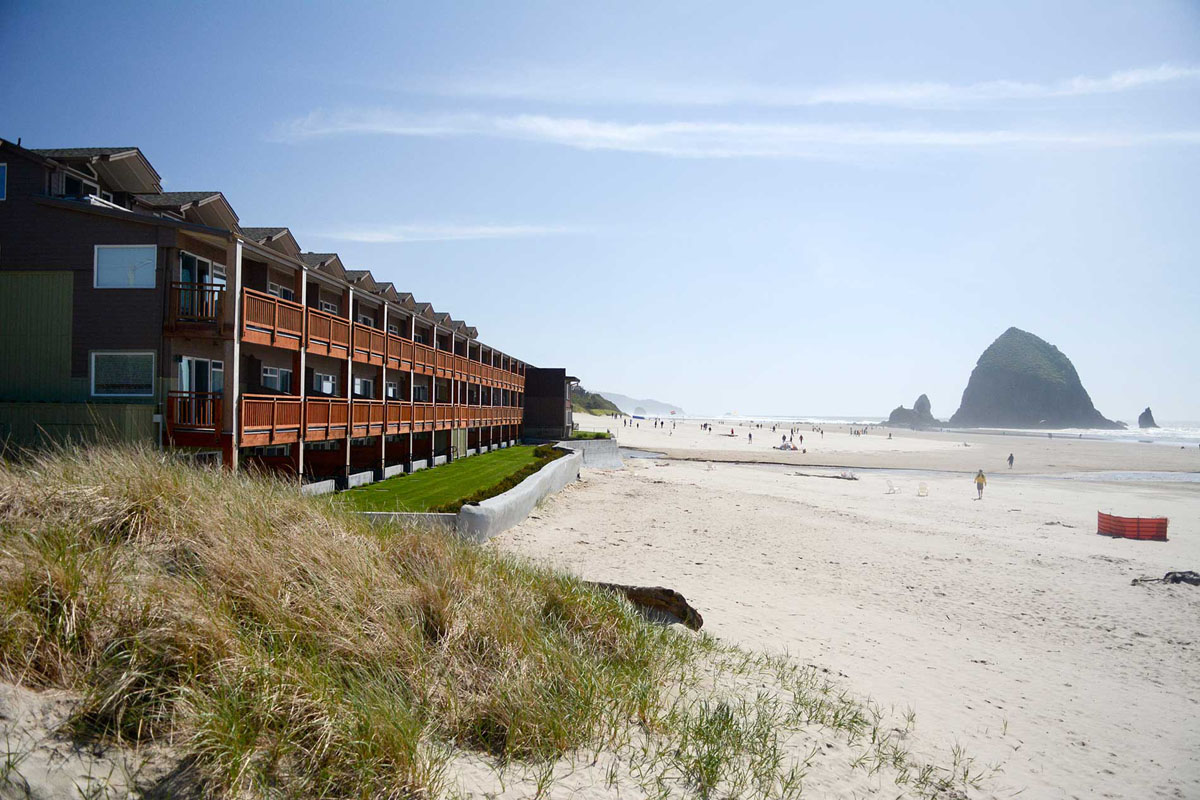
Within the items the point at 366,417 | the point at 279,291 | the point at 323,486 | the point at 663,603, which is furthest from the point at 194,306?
the point at 663,603

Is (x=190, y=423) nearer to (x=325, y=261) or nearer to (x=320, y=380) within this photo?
(x=320, y=380)

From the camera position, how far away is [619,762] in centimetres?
515

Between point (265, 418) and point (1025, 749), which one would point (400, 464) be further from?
point (1025, 749)

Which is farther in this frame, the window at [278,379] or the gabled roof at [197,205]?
the window at [278,379]

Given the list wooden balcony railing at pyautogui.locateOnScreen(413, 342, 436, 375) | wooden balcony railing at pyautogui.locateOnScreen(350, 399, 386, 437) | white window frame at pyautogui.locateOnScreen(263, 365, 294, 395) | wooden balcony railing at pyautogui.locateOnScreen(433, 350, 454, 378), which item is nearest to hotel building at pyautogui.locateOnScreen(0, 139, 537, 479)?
white window frame at pyautogui.locateOnScreen(263, 365, 294, 395)

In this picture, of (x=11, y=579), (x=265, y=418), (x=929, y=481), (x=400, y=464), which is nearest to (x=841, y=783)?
(x=11, y=579)

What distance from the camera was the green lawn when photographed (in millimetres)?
A: 16945

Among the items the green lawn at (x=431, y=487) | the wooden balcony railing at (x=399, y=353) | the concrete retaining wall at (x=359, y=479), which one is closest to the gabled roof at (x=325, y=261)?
the wooden balcony railing at (x=399, y=353)

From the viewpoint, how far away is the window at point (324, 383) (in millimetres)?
23984

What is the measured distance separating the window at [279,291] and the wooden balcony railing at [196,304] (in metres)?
3.70

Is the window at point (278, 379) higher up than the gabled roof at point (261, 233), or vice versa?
the gabled roof at point (261, 233)

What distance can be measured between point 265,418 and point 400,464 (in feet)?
34.4

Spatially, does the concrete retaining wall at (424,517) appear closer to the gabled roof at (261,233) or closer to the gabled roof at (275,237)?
the gabled roof at (275,237)

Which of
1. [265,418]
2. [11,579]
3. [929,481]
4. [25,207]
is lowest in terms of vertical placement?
[929,481]
